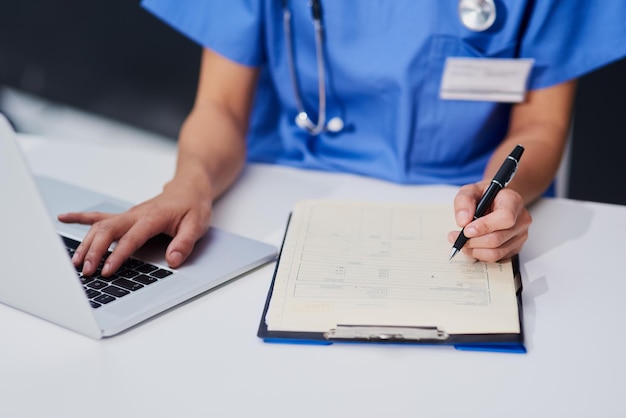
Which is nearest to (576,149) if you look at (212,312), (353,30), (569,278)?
(353,30)

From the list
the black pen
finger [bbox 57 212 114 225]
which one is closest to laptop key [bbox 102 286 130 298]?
finger [bbox 57 212 114 225]

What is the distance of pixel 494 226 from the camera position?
86 cm

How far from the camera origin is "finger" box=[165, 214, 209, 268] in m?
0.90

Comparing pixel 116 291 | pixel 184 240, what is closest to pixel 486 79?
pixel 184 240

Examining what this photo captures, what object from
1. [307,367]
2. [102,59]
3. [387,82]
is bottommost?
[102,59]

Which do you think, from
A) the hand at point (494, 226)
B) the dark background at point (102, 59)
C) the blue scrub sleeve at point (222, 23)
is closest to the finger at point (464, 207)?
the hand at point (494, 226)

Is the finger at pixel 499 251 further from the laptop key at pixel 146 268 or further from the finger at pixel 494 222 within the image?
the laptop key at pixel 146 268

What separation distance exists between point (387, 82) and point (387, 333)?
523mm

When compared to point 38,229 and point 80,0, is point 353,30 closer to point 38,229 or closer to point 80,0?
point 38,229

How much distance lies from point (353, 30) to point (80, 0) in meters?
1.78

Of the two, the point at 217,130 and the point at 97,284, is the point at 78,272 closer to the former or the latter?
the point at 97,284

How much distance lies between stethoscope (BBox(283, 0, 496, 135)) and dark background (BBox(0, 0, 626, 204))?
1397 mm

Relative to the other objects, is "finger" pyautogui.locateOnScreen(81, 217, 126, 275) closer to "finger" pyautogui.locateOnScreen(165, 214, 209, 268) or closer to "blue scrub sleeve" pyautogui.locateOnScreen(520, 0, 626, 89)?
"finger" pyautogui.locateOnScreen(165, 214, 209, 268)

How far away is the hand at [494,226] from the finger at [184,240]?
0.97ft
